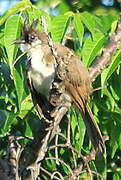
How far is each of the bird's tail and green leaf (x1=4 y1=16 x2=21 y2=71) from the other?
580 millimetres

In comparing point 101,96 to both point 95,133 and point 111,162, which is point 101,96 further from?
point 111,162

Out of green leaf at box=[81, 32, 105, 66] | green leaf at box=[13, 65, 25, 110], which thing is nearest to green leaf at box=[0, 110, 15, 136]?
green leaf at box=[13, 65, 25, 110]

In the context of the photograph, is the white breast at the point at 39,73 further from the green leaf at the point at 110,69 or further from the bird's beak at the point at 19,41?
the green leaf at the point at 110,69

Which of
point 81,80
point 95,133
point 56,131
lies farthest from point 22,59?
point 56,131

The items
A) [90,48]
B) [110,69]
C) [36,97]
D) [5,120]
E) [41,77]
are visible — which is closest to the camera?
[110,69]

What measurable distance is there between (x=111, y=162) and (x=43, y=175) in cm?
56

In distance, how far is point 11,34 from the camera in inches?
120

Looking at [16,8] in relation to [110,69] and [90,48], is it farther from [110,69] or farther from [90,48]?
Result: [110,69]

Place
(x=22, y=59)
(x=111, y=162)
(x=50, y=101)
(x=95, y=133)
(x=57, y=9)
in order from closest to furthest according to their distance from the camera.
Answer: (x=50, y=101), (x=95, y=133), (x=22, y=59), (x=111, y=162), (x=57, y=9)

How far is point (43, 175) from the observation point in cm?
344

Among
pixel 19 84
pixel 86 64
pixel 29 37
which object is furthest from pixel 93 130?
pixel 29 37

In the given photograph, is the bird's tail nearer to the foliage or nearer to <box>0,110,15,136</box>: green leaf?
the foliage

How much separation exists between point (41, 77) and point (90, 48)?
488 mm

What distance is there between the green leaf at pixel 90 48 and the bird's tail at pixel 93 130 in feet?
1.06
